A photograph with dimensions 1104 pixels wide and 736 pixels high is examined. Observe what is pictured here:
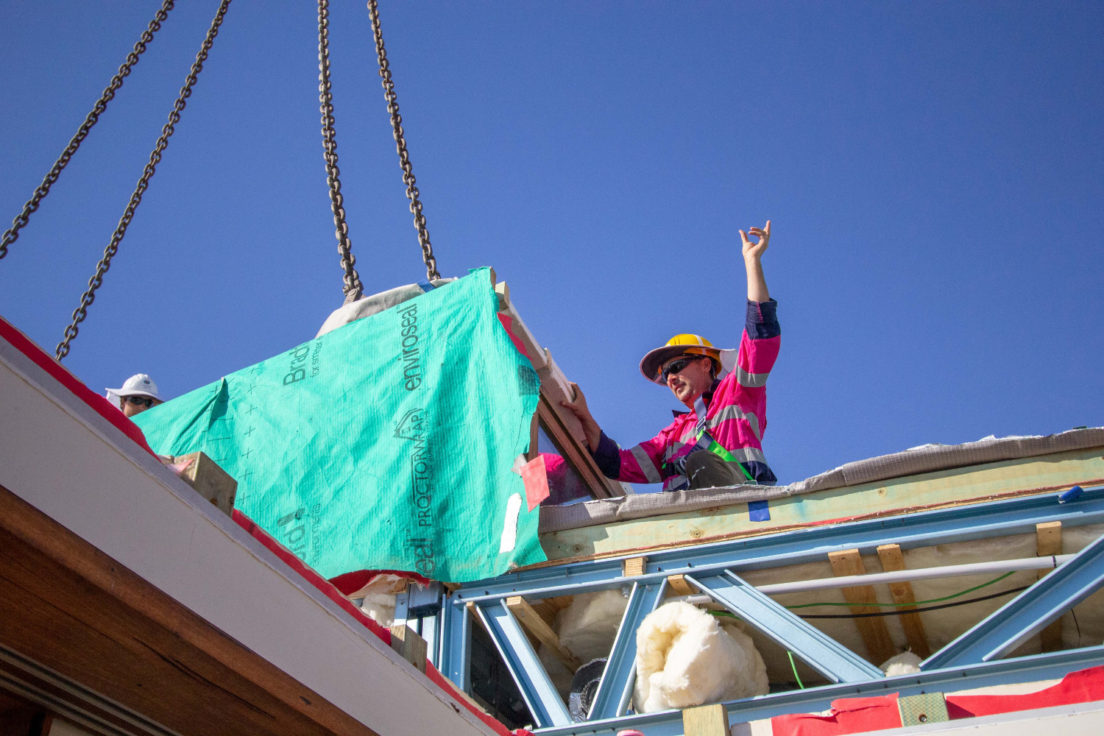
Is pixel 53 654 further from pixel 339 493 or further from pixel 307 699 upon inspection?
pixel 339 493

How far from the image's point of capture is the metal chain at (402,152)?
6.30 meters

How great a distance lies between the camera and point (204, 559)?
1938 millimetres

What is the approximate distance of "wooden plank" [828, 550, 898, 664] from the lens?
4.17m

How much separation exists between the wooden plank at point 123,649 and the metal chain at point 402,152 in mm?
4239

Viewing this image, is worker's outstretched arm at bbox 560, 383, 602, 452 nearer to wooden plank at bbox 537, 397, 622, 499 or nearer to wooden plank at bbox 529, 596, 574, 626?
wooden plank at bbox 537, 397, 622, 499

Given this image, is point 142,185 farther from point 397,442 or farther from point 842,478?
point 842,478

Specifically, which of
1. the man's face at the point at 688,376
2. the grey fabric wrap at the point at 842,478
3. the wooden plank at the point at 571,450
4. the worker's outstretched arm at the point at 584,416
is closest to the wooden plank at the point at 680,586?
the grey fabric wrap at the point at 842,478

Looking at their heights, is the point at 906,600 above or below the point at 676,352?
below

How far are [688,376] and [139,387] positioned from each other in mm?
5772

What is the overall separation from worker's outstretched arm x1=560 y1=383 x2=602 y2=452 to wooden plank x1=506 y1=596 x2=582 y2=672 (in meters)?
1.62

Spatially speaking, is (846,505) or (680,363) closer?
(846,505)

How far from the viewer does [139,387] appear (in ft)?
31.0

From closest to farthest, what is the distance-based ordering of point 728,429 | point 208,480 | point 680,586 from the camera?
point 208,480 < point 680,586 < point 728,429

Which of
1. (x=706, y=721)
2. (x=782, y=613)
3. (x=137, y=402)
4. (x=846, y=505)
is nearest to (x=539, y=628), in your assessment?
(x=706, y=721)
